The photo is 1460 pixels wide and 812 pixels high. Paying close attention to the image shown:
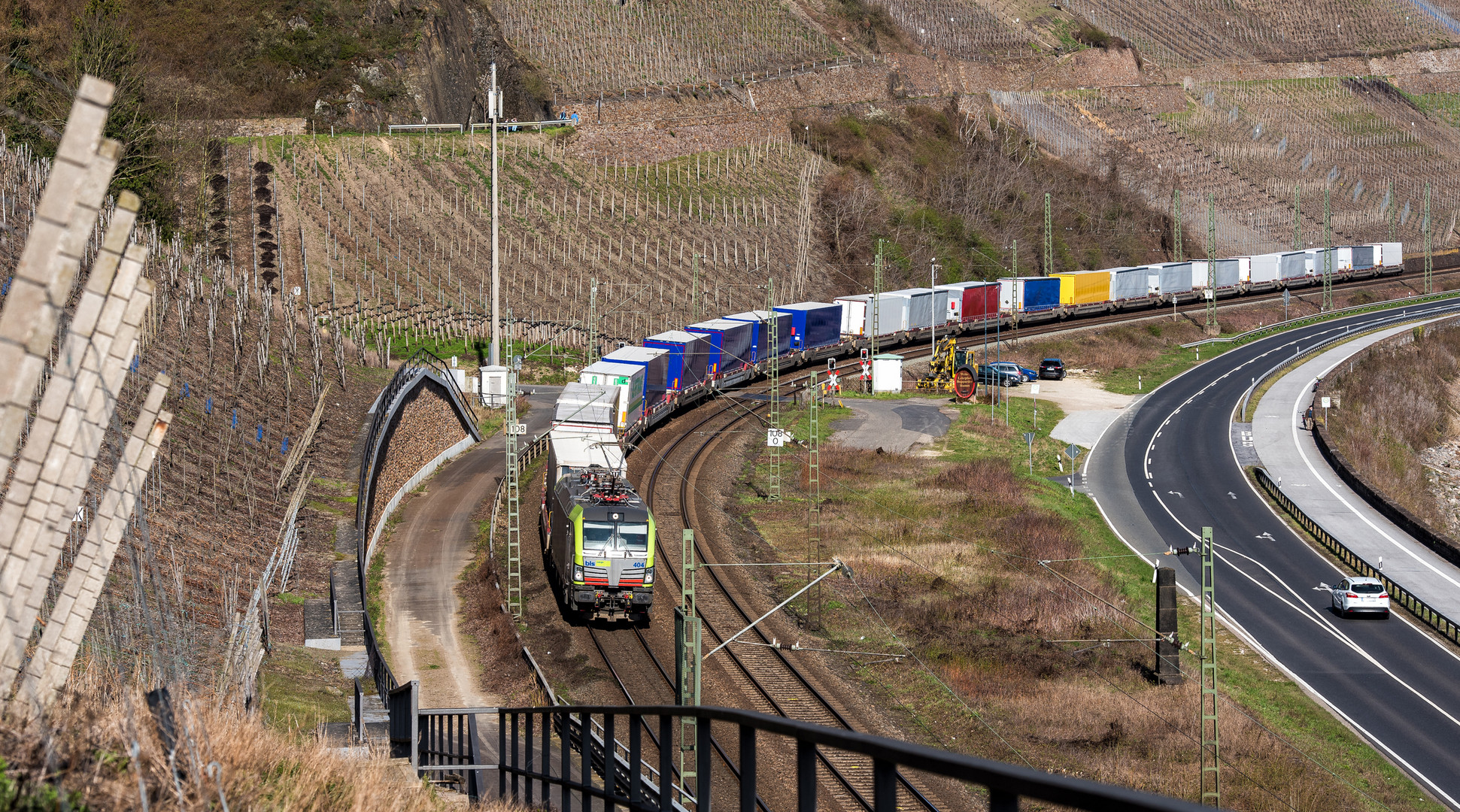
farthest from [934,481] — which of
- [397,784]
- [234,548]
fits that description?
[397,784]

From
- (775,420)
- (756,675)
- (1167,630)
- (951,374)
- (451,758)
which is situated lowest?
(756,675)

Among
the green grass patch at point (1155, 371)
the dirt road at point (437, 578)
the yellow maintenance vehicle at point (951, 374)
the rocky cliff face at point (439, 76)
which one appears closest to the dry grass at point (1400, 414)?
the green grass patch at point (1155, 371)

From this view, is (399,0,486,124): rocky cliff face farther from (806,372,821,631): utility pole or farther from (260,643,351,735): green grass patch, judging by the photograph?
(260,643,351,735): green grass patch

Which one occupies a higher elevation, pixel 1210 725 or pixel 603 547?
pixel 603 547

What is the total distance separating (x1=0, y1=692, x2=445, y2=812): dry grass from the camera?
7.23 meters

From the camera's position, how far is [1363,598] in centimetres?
4100

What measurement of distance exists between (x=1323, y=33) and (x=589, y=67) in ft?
396

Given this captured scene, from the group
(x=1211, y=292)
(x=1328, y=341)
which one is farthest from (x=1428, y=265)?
(x=1328, y=341)

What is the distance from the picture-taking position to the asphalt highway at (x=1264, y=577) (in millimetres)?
33344

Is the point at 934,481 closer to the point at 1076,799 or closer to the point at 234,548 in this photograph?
the point at 234,548

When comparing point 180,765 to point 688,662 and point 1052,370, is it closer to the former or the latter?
point 688,662

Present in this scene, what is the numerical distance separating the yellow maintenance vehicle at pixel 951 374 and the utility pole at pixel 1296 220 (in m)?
64.4

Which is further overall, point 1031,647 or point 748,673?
point 1031,647

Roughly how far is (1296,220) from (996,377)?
6917 centimetres
